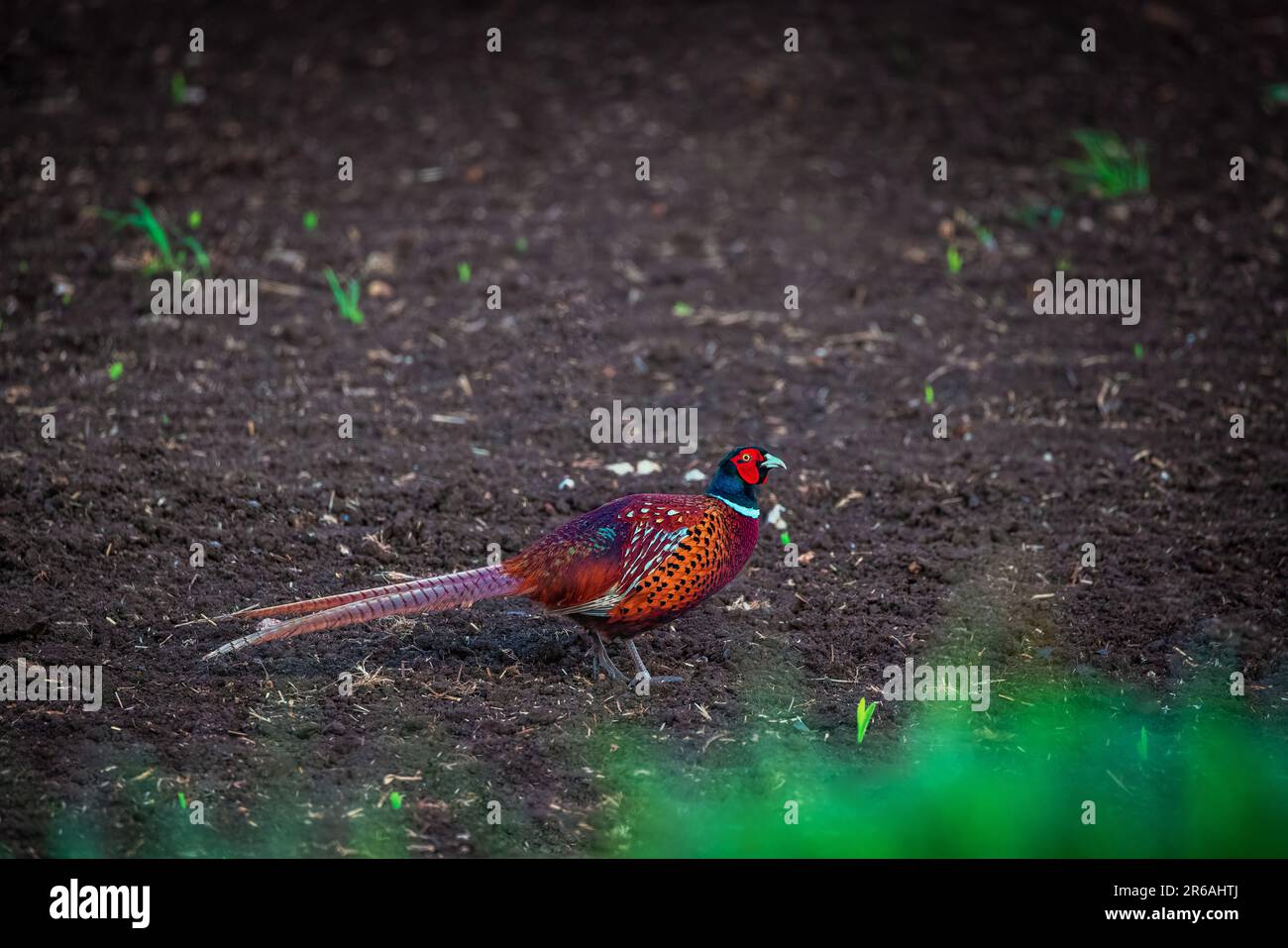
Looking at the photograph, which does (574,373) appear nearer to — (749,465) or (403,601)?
(749,465)

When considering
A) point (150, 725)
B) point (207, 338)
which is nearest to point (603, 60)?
point (207, 338)

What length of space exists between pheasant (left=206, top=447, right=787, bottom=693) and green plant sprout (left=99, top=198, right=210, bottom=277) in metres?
3.78

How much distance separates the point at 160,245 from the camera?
861 centimetres

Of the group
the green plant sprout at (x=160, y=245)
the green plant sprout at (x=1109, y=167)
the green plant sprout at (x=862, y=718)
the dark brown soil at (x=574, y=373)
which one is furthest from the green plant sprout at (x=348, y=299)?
the green plant sprout at (x=1109, y=167)

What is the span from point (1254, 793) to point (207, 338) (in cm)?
612

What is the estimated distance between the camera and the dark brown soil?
5.25 m

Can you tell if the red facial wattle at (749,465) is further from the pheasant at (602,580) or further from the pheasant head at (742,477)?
the pheasant at (602,580)

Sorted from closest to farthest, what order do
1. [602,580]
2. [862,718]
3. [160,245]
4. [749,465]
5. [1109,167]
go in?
1. [862,718]
2. [602,580]
3. [749,465]
4. [160,245]
5. [1109,167]

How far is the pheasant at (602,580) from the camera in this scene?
5227 millimetres

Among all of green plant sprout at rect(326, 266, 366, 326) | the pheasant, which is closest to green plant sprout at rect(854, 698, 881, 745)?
the pheasant

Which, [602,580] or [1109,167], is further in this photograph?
[1109,167]

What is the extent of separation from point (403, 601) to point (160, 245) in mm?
4426

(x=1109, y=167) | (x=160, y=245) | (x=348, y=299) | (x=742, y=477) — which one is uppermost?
(x=1109, y=167)

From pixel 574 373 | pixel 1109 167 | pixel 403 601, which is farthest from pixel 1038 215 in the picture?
pixel 403 601
